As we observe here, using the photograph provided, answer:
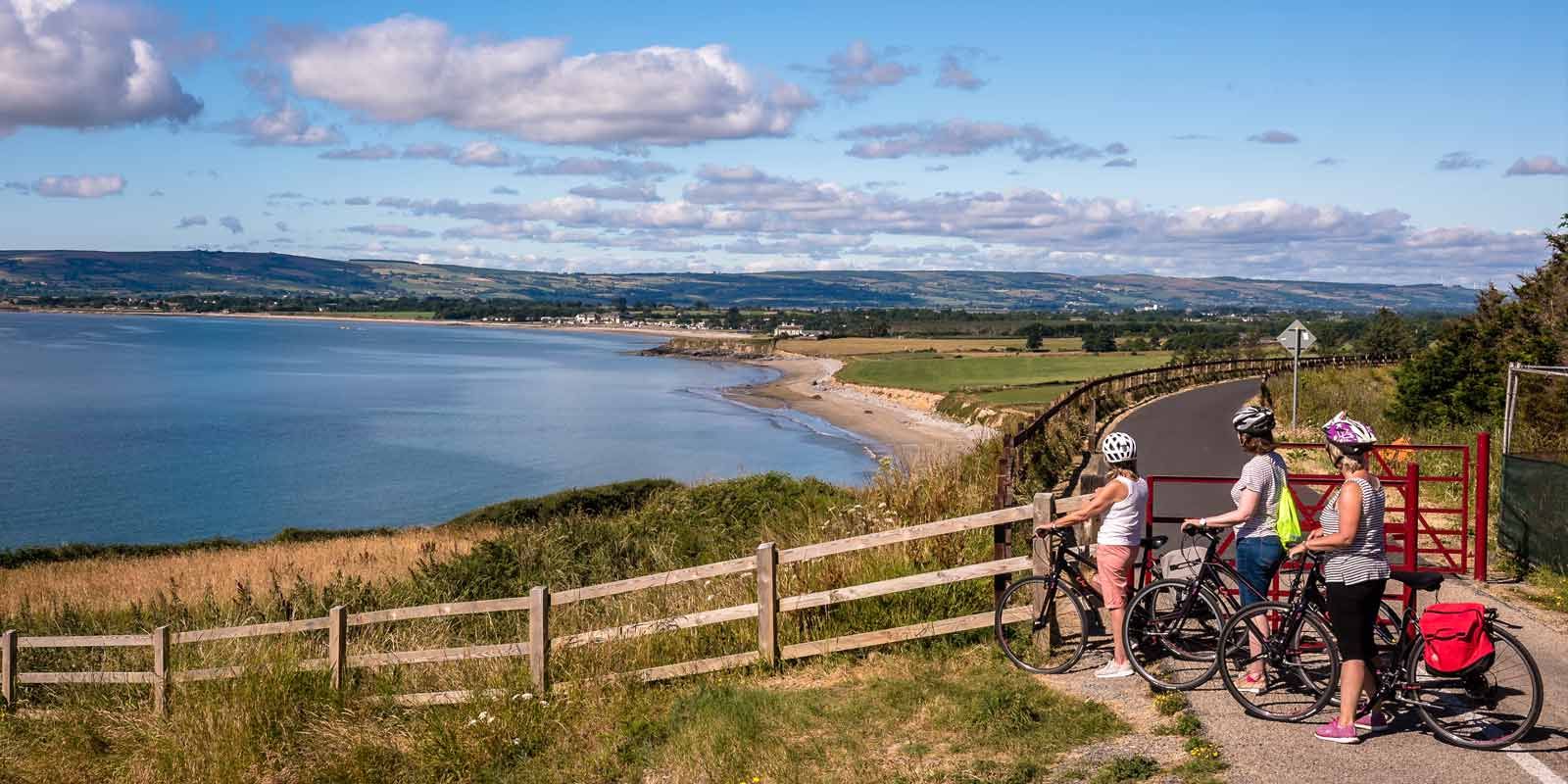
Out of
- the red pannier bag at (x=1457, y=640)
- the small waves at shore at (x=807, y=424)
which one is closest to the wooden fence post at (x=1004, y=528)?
the red pannier bag at (x=1457, y=640)

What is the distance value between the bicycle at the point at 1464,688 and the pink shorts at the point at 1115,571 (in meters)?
1.41

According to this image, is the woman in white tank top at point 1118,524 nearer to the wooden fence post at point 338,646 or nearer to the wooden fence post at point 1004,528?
the wooden fence post at point 1004,528

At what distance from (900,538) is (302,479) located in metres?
51.3

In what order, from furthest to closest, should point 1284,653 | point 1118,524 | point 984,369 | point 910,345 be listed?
point 910,345
point 984,369
point 1118,524
point 1284,653

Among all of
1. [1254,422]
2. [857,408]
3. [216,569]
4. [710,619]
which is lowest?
[857,408]

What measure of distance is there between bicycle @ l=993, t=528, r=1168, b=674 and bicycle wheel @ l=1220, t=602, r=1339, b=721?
0.95 meters

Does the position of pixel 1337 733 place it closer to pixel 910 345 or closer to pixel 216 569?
pixel 216 569

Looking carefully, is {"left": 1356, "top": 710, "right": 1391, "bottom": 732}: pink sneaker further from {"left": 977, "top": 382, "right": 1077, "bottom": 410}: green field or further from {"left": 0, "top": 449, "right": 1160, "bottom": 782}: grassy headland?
{"left": 977, "top": 382, "right": 1077, "bottom": 410}: green field

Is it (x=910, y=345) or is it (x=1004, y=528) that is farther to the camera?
(x=910, y=345)

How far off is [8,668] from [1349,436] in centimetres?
1309

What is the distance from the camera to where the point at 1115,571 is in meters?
8.16

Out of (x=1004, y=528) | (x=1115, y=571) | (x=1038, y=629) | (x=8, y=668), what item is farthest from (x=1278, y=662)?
(x=8, y=668)

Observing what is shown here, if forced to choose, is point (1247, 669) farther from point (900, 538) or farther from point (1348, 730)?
point (900, 538)

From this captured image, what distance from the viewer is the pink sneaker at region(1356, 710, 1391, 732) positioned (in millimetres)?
7059
